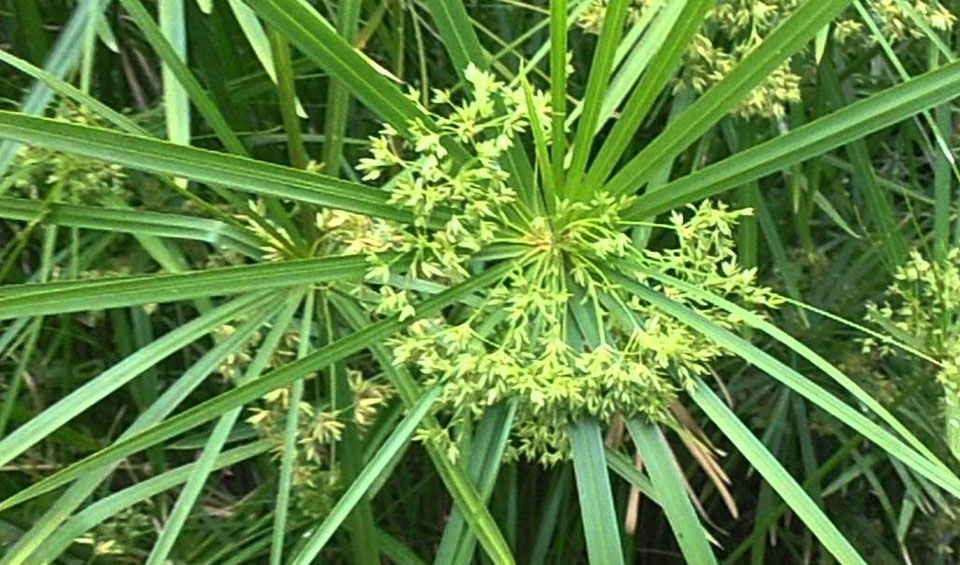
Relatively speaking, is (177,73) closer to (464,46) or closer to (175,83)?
(175,83)

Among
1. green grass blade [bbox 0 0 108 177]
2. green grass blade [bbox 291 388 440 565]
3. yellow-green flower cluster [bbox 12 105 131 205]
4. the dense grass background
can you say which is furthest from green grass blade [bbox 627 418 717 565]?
green grass blade [bbox 0 0 108 177]

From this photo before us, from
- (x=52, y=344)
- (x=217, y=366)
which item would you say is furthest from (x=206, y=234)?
(x=52, y=344)

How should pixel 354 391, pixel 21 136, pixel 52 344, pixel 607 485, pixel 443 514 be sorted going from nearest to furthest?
pixel 21 136 < pixel 607 485 < pixel 354 391 < pixel 52 344 < pixel 443 514

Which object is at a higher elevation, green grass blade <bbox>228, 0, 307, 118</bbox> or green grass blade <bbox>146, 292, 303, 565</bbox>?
green grass blade <bbox>228, 0, 307, 118</bbox>

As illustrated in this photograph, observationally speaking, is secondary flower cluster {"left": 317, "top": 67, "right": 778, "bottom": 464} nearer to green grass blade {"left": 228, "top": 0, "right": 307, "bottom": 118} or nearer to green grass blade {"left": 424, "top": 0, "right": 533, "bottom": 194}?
green grass blade {"left": 424, "top": 0, "right": 533, "bottom": 194}

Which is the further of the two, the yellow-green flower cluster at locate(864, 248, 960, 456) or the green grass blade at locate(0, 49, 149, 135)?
the yellow-green flower cluster at locate(864, 248, 960, 456)

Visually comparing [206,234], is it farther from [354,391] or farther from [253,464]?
[253,464]
